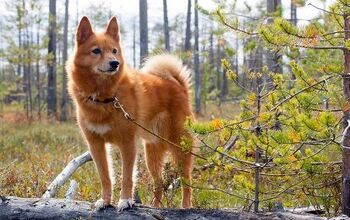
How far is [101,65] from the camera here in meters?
4.24

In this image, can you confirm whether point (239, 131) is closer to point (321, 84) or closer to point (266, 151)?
point (266, 151)

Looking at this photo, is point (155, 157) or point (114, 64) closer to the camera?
point (114, 64)

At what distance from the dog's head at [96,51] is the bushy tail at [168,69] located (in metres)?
0.85

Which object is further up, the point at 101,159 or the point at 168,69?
the point at 168,69

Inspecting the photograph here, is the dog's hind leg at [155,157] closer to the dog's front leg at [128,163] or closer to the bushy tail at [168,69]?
the bushy tail at [168,69]

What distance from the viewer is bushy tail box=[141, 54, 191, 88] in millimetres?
5325

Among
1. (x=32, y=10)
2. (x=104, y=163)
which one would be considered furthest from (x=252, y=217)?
(x=32, y=10)

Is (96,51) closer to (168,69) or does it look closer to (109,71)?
(109,71)

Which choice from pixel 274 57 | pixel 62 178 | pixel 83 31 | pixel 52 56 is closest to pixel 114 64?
pixel 83 31

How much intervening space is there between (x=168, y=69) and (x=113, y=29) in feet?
3.08

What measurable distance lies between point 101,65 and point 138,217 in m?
1.35

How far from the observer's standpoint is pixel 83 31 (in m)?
4.45

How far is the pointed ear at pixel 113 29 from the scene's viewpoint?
4.61 metres

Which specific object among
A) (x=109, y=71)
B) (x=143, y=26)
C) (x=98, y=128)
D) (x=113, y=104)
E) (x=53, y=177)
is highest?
(x=143, y=26)
